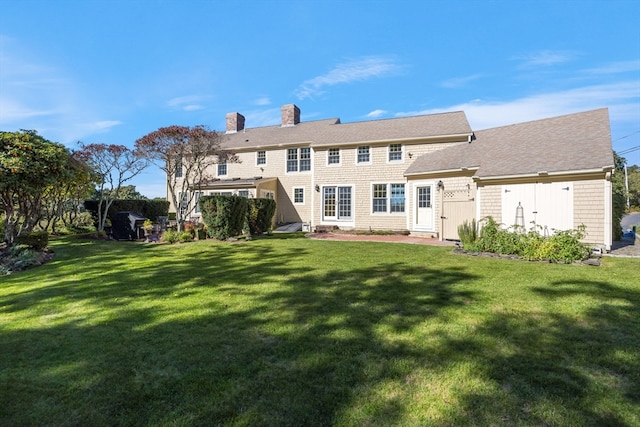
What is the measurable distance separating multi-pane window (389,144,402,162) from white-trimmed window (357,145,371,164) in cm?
136

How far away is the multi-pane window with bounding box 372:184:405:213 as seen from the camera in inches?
717

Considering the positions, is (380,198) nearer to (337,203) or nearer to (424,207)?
(337,203)

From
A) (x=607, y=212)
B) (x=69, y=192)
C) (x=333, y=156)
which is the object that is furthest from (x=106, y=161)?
(x=607, y=212)

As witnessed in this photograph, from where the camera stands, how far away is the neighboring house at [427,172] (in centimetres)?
1123

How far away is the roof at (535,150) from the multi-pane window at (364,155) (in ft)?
10.4

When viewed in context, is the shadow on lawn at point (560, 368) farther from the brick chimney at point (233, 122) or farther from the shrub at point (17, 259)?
the brick chimney at point (233, 122)

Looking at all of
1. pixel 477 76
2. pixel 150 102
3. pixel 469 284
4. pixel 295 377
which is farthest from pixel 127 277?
pixel 477 76

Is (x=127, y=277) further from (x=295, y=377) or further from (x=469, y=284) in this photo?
(x=469, y=284)

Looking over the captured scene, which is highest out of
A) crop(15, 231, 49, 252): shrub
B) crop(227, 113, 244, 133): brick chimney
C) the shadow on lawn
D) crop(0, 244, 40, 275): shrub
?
crop(227, 113, 244, 133): brick chimney

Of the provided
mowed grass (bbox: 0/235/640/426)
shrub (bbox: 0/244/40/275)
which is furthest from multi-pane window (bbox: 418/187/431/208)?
shrub (bbox: 0/244/40/275)

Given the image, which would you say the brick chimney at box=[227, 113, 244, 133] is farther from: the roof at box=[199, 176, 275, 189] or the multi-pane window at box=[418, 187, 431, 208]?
the multi-pane window at box=[418, 187, 431, 208]

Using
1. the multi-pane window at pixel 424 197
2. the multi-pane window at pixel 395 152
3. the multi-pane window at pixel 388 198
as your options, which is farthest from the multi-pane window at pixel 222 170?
the multi-pane window at pixel 424 197

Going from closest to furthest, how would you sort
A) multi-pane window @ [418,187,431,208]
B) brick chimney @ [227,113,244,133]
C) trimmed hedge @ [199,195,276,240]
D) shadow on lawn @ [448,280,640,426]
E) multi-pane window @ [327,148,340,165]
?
shadow on lawn @ [448,280,640,426], trimmed hedge @ [199,195,276,240], multi-pane window @ [418,187,431,208], multi-pane window @ [327,148,340,165], brick chimney @ [227,113,244,133]

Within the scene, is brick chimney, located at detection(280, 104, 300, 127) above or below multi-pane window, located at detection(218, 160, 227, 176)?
above
